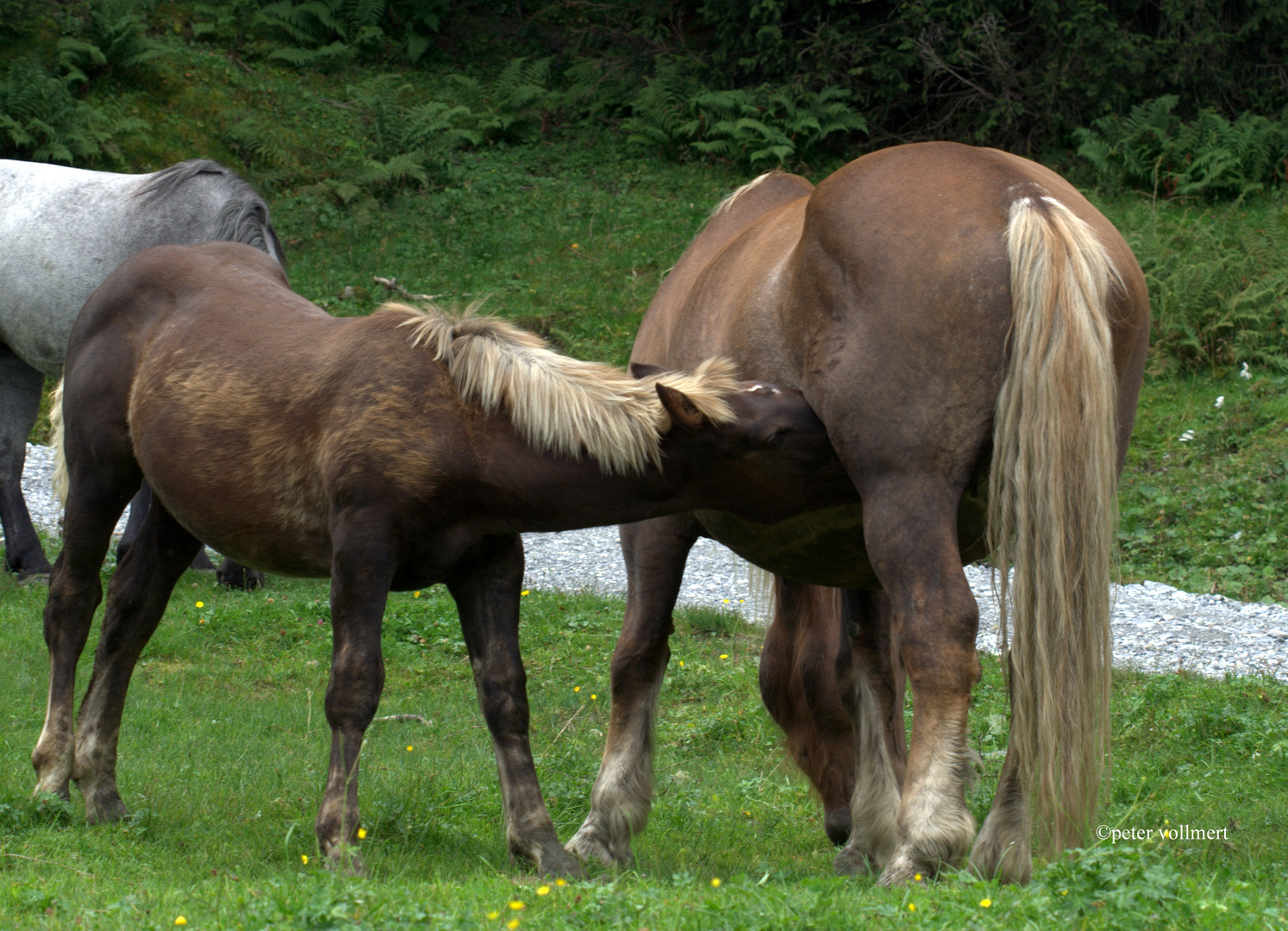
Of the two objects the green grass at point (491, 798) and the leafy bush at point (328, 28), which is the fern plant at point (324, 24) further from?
the green grass at point (491, 798)

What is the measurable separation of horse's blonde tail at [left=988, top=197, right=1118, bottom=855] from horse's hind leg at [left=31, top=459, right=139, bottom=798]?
133 inches

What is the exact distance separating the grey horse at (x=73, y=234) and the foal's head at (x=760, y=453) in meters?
4.64

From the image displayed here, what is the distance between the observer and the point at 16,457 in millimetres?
8875

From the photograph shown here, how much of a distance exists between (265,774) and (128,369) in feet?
5.92

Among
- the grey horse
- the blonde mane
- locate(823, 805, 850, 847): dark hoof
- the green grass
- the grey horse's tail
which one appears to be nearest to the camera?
the green grass

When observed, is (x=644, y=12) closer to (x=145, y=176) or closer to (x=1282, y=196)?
(x=1282, y=196)

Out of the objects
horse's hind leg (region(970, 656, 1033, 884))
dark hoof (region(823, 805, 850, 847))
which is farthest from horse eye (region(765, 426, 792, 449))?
dark hoof (region(823, 805, 850, 847))

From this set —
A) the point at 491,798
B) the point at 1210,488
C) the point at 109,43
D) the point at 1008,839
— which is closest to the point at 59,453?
the point at 491,798

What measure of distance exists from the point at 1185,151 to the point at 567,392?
15.7 m

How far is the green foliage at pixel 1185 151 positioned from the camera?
16.6 meters

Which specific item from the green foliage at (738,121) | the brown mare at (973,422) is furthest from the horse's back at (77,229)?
the green foliage at (738,121)

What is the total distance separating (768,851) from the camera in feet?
16.1

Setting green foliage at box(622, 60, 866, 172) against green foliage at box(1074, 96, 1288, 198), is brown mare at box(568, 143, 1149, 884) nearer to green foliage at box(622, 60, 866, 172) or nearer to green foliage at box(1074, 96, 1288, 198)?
green foliage at box(1074, 96, 1288, 198)

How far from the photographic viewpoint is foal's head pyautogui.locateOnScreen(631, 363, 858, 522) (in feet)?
12.2
